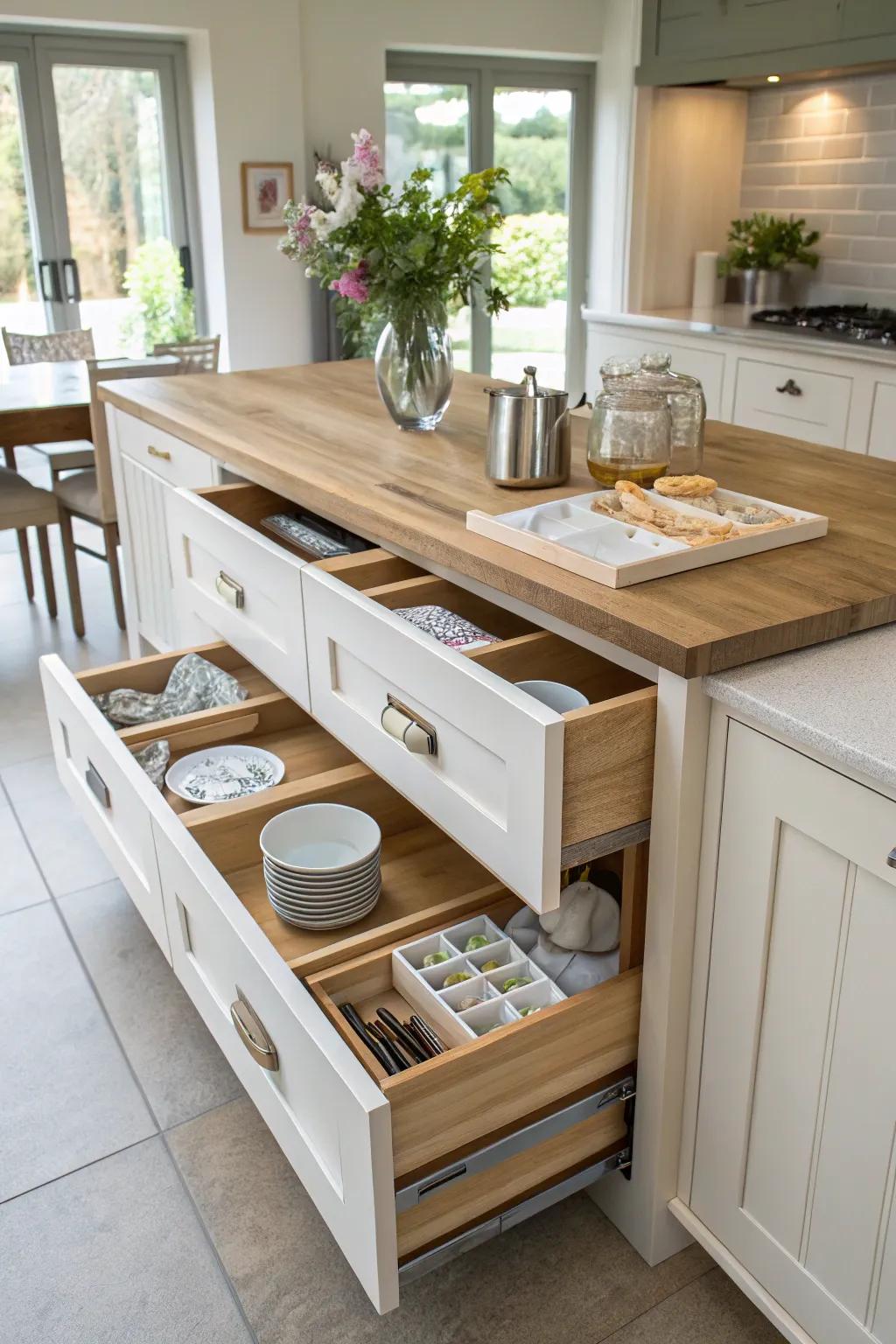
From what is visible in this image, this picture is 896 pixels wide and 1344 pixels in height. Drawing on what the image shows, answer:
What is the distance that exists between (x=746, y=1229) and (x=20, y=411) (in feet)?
9.81

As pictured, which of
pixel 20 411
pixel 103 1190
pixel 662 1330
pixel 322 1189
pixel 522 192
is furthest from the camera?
pixel 522 192

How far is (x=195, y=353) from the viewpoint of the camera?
13.7ft

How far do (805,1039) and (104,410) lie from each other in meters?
2.37

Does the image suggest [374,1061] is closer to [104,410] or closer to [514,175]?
[104,410]

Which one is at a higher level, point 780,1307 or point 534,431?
point 534,431

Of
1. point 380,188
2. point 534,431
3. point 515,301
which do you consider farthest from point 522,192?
point 534,431

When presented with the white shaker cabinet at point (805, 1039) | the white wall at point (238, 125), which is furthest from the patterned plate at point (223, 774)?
the white wall at point (238, 125)

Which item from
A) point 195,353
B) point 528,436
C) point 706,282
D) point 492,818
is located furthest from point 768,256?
point 492,818

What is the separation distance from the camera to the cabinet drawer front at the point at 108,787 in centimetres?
171

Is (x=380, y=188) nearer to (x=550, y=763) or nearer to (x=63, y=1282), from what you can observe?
(x=550, y=763)

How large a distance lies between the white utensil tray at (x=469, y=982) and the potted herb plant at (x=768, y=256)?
3.85m

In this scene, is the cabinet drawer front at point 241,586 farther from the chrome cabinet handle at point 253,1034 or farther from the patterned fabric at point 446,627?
the chrome cabinet handle at point 253,1034

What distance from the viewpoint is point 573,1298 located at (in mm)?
1438

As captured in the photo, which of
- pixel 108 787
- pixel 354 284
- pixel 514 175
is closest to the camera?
pixel 108 787
